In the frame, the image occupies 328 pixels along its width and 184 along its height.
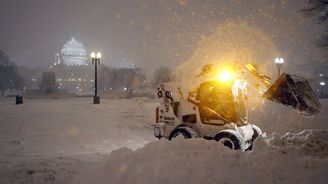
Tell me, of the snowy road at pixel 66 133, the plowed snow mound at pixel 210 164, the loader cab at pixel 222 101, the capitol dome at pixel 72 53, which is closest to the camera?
the plowed snow mound at pixel 210 164

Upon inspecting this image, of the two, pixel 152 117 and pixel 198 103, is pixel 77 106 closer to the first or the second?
pixel 152 117

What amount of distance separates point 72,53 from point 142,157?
146 meters

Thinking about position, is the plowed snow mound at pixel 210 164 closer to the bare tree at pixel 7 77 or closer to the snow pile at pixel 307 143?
the snow pile at pixel 307 143

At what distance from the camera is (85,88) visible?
414ft

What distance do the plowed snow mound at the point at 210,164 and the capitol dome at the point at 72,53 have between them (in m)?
142

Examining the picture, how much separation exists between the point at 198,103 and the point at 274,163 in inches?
183

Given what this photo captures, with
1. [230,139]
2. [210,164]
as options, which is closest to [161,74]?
[230,139]

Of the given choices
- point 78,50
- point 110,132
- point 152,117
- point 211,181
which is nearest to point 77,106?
point 152,117

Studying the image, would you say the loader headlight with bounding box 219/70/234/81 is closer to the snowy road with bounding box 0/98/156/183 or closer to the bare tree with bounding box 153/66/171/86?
the snowy road with bounding box 0/98/156/183

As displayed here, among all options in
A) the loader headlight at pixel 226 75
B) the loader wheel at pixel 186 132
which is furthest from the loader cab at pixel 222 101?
the loader wheel at pixel 186 132

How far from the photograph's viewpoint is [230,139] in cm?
1060

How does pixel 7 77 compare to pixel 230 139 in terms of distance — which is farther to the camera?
pixel 7 77

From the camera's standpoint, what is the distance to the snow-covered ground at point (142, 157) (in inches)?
285

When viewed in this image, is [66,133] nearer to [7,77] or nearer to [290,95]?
[290,95]
